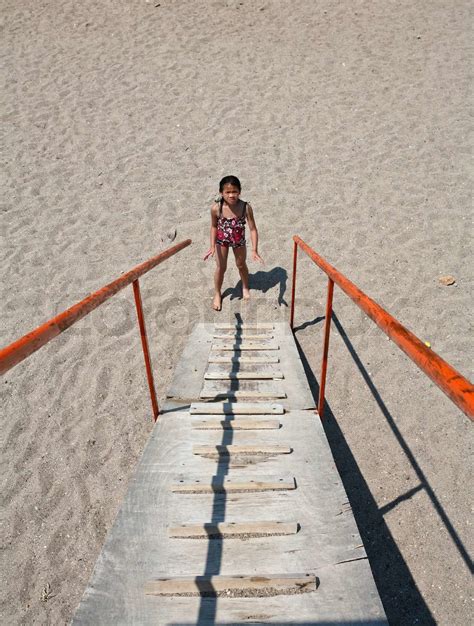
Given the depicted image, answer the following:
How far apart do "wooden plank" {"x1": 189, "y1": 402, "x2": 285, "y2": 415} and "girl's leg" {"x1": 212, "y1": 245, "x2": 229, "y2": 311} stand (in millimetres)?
2341

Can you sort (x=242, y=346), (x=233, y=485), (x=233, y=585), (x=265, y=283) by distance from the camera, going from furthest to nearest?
(x=265, y=283), (x=242, y=346), (x=233, y=485), (x=233, y=585)

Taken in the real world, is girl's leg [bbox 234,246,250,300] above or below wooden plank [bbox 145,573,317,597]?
above

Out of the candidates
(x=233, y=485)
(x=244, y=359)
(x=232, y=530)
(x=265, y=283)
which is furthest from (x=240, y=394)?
(x=265, y=283)

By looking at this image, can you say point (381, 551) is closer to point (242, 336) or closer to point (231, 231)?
point (242, 336)

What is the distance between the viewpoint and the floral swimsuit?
14.3 ft

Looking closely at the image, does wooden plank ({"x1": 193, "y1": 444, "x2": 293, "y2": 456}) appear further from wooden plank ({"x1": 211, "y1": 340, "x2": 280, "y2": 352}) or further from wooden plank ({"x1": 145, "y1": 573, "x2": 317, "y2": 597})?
wooden plank ({"x1": 211, "y1": 340, "x2": 280, "y2": 352})

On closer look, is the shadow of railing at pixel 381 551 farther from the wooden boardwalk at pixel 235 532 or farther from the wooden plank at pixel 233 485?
the wooden plank at pixel 233 485

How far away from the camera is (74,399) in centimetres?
373

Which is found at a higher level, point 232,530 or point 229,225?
point 229,225

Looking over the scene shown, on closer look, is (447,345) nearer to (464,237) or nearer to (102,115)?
(464,237)

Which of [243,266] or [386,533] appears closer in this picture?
[386,533]

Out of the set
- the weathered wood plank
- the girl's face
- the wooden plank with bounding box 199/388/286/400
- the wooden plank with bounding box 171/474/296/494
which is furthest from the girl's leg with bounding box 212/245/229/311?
the wooden plank with bounding box 171/474/296/494

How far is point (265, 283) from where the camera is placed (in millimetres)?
5320

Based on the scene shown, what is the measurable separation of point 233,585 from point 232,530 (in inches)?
9.0
